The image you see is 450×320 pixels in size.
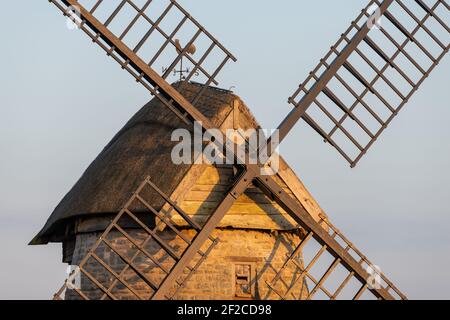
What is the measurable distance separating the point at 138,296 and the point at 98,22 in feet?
12.6

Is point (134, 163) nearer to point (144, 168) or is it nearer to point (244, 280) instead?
point (144, 168)

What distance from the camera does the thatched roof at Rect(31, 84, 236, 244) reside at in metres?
17.1

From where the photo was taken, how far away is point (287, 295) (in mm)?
17078

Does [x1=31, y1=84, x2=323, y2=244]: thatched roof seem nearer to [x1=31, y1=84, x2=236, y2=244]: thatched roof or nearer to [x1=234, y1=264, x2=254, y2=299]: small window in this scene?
[x1=31, y1=84, x2=236, y2=244]: thatched roof

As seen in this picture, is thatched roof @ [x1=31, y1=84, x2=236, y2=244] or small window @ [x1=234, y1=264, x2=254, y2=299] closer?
small window @ [x1=234, y1=264, x2=254, y2=299]

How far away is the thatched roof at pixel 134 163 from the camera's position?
1709 centimetres

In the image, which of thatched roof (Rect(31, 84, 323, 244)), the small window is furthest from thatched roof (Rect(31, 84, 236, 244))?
the small window

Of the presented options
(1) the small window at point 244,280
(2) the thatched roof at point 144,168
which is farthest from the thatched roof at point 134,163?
(1) the small window at point 244,280

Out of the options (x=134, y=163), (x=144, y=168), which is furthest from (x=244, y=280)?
(x=134, y=163)

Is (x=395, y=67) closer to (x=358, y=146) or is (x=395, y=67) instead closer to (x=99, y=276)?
(x=358, y=146)

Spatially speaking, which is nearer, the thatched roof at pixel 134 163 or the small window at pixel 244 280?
the small window at pixel 244 280

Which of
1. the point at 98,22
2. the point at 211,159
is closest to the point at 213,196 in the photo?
the point at 211,159

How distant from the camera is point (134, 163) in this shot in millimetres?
17734

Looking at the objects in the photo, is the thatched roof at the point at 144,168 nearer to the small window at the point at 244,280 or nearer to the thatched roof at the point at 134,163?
the thatched roof at the point at 134,163
